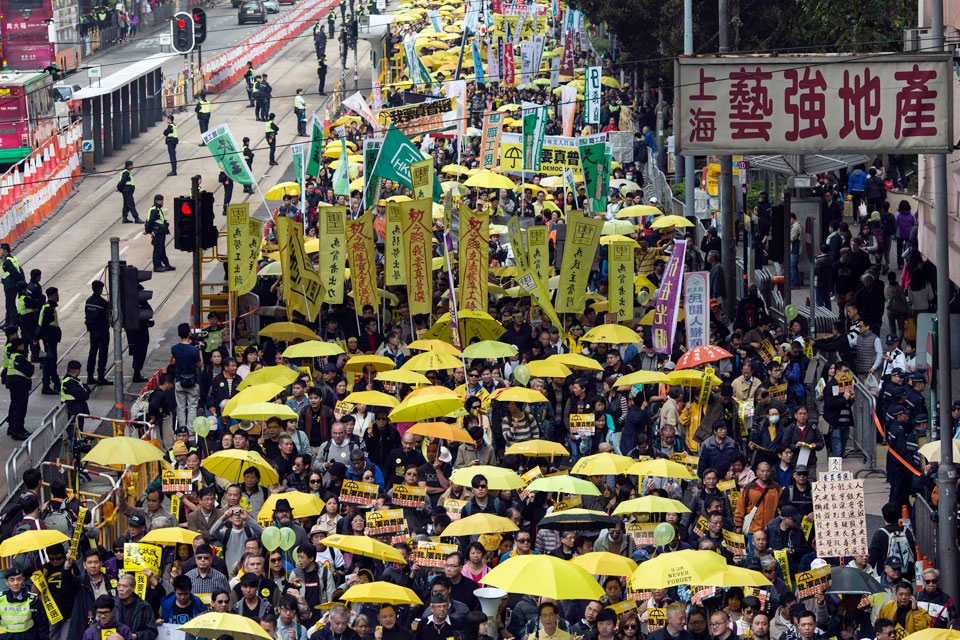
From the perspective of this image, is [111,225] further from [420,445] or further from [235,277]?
[420,445]

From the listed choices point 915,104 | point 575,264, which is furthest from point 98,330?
point 915,104

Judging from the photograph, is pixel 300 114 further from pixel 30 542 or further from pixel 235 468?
pixel 30 542

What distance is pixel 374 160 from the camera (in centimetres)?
2588

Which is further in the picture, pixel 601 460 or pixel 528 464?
pixel 528 464

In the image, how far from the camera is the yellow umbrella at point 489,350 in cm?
2033

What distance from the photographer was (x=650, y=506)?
572 inches

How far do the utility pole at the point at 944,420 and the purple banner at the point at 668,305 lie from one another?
5.92 m

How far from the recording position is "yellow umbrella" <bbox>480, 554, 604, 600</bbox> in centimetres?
1252

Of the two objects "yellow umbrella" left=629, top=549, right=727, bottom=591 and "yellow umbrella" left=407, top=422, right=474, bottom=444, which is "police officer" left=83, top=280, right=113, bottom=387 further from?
"yellow umbrella" left=629, top=549, right=727, bottom=591

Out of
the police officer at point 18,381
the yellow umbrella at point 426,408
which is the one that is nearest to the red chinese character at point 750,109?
the yellow umbrella at point 426,408

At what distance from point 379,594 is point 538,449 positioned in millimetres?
4395

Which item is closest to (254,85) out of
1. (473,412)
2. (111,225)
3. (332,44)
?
(111,225)

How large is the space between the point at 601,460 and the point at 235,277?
8469 mm

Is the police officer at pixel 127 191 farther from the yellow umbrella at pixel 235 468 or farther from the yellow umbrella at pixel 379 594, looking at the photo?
the yellow umbrella at pixel 379 594
